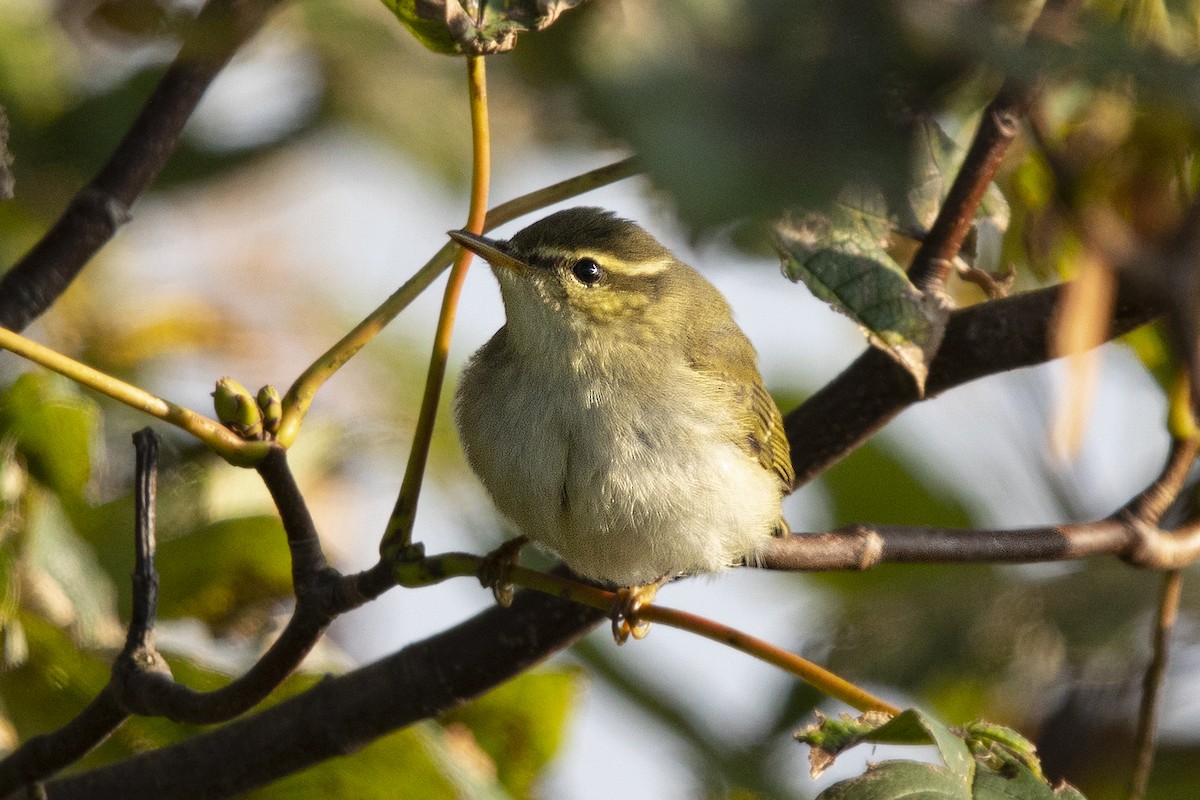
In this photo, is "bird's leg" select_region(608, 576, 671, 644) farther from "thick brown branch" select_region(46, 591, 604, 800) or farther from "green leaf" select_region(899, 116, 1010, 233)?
"green leaf" select_region(899, 116, 1010, 233)

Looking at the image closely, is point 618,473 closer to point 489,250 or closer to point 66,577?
point 489,250

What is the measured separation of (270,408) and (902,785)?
3.07 ft

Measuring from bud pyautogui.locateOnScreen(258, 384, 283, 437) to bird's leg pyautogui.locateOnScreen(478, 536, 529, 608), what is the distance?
35 cm

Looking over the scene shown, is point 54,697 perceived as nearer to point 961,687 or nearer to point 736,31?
point 961,687

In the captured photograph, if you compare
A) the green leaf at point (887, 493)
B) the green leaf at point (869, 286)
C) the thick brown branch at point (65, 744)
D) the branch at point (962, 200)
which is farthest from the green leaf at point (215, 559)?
the green leaf at point (887, 493)

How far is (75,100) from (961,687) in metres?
2.33

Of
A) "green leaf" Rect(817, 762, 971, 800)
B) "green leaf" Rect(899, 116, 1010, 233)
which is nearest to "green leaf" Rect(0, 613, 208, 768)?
"green leaf" Rect(817, 762, 971, 800)

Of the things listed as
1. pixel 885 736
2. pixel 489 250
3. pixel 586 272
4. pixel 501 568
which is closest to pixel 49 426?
pixel 501 568

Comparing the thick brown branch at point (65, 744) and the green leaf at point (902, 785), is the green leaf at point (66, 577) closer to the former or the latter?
the thick brown branch at point (65, 744)

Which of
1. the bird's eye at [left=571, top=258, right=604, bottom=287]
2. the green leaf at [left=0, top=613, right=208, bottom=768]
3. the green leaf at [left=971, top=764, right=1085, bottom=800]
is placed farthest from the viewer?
the bird's eye at [left=571, top=258, right=604, bottom=287]

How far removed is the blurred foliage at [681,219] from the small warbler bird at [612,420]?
0.92 feet

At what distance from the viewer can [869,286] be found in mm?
2137

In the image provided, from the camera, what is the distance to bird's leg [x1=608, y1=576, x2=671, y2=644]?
228 centimetres

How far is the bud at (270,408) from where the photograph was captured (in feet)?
6.08
